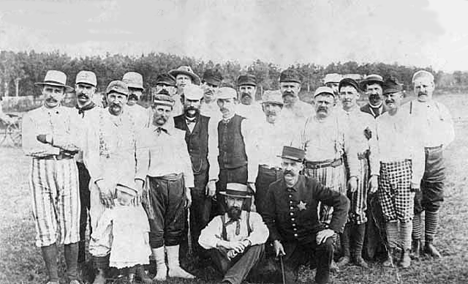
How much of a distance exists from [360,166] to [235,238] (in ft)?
3.71

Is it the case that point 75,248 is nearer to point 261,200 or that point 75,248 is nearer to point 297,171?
point 261,200

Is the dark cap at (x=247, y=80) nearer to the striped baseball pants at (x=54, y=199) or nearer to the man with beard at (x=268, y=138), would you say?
the man with beard at (x=268, y=138)

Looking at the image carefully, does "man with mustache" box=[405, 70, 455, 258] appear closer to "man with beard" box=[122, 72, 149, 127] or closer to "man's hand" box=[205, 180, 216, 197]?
"man's hand" box=[205, 180, 216, 197]

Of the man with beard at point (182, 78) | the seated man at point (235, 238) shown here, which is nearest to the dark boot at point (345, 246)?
the seated man at point (235, 238)

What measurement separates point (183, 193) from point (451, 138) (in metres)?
2.20

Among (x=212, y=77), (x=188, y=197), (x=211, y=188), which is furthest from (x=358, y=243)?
(x=212, y=77)

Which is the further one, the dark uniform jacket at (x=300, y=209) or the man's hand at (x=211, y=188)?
the man's hand at (x=211, y=188)

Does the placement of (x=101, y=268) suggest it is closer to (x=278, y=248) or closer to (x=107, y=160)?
(x=107, y=160)

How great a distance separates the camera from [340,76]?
4.42 m

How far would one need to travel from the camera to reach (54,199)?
4102mm

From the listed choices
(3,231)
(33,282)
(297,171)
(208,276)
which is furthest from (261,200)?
(3,231)

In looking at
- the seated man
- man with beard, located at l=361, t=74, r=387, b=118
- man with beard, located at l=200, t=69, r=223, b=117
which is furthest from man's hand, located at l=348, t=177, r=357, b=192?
man with beard, located at l=200, t=69, r=223, b=117

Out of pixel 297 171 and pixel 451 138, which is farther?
pixel 451 138

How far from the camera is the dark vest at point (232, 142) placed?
4.29m
